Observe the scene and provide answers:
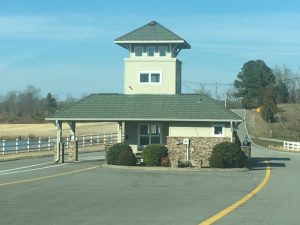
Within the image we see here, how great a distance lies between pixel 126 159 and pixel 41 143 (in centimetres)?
1838

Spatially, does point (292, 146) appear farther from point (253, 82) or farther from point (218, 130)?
point (253, 82)

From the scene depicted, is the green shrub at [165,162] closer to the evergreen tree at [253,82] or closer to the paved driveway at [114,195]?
the paved driveway at [114,195]

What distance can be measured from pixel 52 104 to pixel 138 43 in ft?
305

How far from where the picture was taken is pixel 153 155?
30625 millimetres

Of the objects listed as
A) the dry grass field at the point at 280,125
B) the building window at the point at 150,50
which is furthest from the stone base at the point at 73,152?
the dry grass field at the point at 280,125

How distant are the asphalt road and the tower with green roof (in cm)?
1074

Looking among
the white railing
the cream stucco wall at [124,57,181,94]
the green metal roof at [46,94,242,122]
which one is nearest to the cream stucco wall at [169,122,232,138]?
the green metal roof at [46,94,242,122]

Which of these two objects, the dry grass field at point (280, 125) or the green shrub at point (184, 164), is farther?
the dry grass field at point (280, 125)

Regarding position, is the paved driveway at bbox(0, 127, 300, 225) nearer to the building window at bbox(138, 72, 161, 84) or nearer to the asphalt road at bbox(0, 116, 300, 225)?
the asphalt road at bbox(0, 116, 300, 225)

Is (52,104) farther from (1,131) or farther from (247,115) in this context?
(247,115)

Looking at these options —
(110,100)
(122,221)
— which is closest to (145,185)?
(122,221)

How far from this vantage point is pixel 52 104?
423 feet

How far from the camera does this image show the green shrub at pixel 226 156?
97.4 ft

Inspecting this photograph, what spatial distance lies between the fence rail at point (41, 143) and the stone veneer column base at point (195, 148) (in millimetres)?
11685
